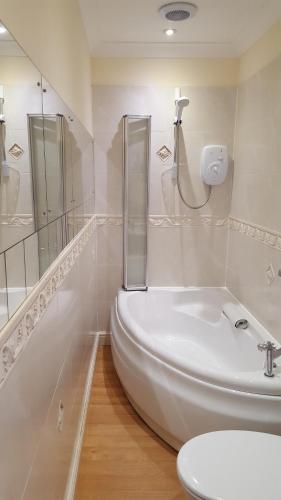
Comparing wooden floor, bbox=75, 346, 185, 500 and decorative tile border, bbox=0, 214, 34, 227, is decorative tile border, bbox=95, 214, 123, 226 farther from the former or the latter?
decorative tile border, bbox=0, 214, 34, 227

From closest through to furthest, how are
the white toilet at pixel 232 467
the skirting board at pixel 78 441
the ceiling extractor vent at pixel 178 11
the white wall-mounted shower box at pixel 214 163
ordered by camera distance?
1. the white toilet at pixel 232 467
2. the skirting board at pixel 78 441
3. the ceiling extractor vent at pixel 178 11
4. the white wall-mounted shower box at pixel 214 163

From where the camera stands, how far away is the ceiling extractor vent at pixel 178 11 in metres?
1.92

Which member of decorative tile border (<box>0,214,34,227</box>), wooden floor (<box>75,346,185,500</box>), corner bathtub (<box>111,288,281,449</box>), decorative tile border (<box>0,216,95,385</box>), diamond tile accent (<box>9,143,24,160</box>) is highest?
diamond tile accent (<box>9,143,24,160</box>)

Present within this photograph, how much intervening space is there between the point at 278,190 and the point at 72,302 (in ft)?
4.33

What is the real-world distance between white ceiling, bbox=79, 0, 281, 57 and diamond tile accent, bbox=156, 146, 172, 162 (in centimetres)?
67

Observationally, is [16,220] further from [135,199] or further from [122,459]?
[135,199]

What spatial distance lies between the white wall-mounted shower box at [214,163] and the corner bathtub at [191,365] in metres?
0.93

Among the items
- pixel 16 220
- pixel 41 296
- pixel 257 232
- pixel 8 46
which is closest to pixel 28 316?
pixel 41 296

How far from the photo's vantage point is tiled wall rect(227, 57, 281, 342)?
2.04 meters

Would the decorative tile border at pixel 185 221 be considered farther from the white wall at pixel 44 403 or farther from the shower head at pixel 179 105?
the white wall at pixel 44 403

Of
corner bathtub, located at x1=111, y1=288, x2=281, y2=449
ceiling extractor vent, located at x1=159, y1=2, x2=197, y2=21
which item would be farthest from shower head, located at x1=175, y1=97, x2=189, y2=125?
corner bathtub, located at x1=111, y1=288, x2=281, y2=449

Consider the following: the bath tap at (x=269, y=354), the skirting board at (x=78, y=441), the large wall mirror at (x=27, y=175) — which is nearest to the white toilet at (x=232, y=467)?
the bath tap at (x=269, y=354)

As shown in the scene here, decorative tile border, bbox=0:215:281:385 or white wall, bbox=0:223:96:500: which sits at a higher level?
decorative tile border, bbox=0:215:281:385

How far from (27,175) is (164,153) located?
195 cm
